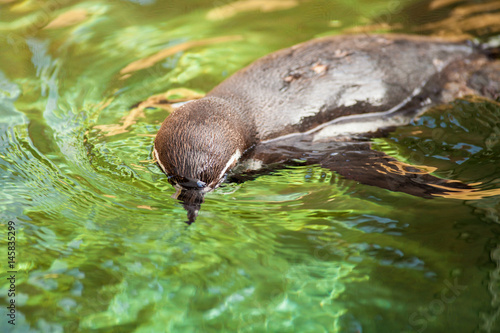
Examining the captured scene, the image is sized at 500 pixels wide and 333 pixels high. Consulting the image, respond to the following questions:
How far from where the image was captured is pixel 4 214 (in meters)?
3.70

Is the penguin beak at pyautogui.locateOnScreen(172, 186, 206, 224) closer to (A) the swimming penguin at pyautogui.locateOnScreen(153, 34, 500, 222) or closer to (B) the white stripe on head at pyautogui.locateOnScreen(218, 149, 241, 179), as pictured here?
(A) the swimming penguin at pyautogui.locateOnScreen(153, 34, 500, 222)

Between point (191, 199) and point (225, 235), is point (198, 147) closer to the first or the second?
point (191, 199)

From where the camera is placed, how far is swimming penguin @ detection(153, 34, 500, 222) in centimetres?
391

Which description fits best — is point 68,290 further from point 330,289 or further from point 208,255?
point 330,289

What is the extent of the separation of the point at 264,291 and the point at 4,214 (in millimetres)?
2151

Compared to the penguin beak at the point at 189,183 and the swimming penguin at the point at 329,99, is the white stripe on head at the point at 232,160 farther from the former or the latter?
the penguin beak at the point at 189,183

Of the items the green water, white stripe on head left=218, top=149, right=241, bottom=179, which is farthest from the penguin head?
the green water

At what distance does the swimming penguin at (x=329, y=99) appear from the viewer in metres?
3.91

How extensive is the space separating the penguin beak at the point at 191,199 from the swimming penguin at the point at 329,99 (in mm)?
49

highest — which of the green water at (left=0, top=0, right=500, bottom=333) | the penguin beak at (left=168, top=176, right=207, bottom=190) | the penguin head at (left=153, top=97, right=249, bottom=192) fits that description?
the penguin head at (left=153, top=97, right=249, bottom=192)

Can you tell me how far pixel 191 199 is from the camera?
359 cm

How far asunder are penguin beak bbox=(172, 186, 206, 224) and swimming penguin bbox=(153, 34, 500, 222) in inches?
1.9

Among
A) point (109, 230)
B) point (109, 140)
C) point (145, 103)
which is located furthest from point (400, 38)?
point (109, 230)

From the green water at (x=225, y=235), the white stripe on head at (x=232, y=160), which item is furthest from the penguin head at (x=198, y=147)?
the green water at (x=225, y=235)
